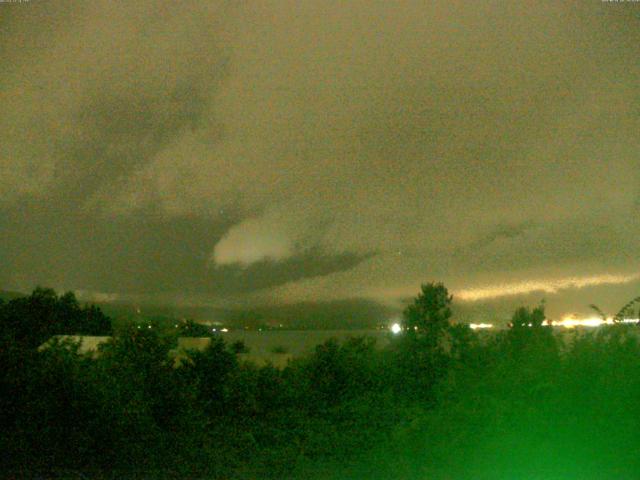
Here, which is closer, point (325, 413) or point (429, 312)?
point (325, 413)

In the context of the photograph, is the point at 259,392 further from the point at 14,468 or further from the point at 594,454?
the point at 594,454

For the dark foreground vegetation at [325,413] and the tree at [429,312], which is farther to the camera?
the tree at [429,312]

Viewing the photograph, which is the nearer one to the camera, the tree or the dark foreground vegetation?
the dark foreground vegetation

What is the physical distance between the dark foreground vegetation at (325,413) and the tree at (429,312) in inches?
89.3

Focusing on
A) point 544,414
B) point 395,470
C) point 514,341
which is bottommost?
point 395,470

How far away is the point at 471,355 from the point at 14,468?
8.40 m

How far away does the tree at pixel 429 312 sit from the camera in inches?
677

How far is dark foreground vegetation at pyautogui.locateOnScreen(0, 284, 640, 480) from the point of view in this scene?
9.29 metres

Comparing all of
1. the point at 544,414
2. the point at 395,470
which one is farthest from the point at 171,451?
the point at 544,414

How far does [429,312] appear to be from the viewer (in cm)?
1756

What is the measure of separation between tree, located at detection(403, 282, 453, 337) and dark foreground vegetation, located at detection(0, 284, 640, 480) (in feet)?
7.44

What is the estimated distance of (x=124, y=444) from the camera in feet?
34.2

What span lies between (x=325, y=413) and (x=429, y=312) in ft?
16.6

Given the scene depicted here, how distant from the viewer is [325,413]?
13352 mm
